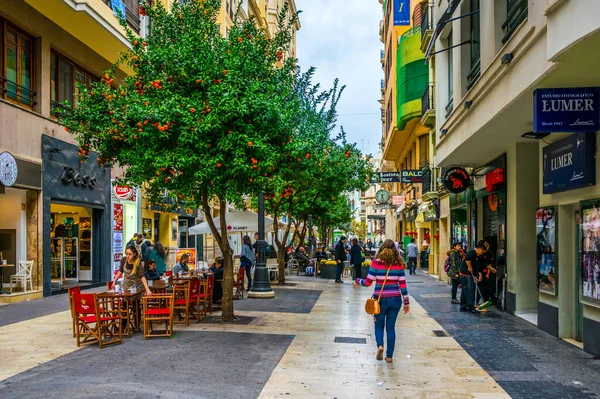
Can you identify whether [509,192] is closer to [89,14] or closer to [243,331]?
[243,331]

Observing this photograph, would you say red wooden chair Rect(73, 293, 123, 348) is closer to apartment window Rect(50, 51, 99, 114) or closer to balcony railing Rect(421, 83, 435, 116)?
apartment window Rect(50, 51, 99, 114)

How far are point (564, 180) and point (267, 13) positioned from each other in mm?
49707

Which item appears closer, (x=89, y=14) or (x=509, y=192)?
(x=509, y=192)

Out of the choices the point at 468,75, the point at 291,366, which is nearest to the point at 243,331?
the point at 291,366

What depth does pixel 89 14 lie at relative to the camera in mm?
16281

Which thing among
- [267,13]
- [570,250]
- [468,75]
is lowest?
[570,250]

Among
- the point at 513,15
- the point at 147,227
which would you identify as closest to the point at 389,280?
the point at 513,15

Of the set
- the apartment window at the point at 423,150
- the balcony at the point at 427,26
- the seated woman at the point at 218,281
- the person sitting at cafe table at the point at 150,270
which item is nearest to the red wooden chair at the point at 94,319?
the person sitting at cafe table at the point at 150,270

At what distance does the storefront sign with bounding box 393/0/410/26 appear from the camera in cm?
3188

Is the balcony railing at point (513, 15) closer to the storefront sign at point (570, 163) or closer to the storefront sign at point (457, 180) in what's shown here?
the storefront sign at point (570, 163)

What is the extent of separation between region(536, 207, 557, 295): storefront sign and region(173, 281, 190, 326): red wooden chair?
655 centimetres

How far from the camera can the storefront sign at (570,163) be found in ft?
27.8

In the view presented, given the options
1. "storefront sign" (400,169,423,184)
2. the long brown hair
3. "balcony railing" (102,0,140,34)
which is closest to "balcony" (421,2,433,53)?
"storefront sign" (400,169,423,184)

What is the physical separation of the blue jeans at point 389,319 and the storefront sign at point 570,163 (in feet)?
11.1
